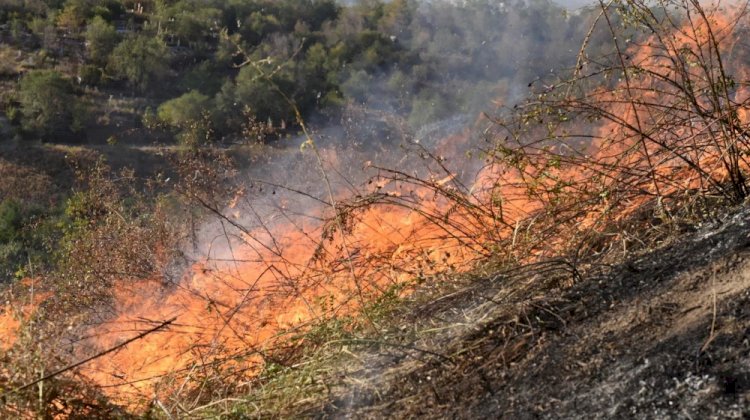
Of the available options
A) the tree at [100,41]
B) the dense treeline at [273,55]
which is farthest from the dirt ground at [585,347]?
the tree at [100,41]

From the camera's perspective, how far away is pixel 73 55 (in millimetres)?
20812

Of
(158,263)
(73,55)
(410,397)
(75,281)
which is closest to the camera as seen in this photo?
(410,397)

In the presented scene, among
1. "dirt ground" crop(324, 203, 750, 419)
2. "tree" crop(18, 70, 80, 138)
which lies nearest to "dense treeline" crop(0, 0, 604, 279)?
"tree" crop(18, 70, 80, 138)

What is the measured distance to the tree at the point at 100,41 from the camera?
20219mm

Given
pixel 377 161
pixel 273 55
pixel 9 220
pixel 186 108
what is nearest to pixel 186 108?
pixel 186 108

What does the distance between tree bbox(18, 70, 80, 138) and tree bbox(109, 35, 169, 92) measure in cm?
225

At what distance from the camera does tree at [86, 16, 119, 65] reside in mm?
20219

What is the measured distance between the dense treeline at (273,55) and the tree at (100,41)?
0.09 feet

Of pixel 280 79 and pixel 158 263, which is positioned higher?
pixel 280 79

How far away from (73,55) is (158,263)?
14017 mm

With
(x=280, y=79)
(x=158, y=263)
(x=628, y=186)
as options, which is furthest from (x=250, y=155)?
(x=628, y=186)

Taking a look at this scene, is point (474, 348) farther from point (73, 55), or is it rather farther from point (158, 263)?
point (73, 55)

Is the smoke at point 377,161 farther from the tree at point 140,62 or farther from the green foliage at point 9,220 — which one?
the tree at point 140,62

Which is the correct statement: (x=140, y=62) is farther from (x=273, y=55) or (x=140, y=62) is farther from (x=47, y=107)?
(x=273, y=55)
